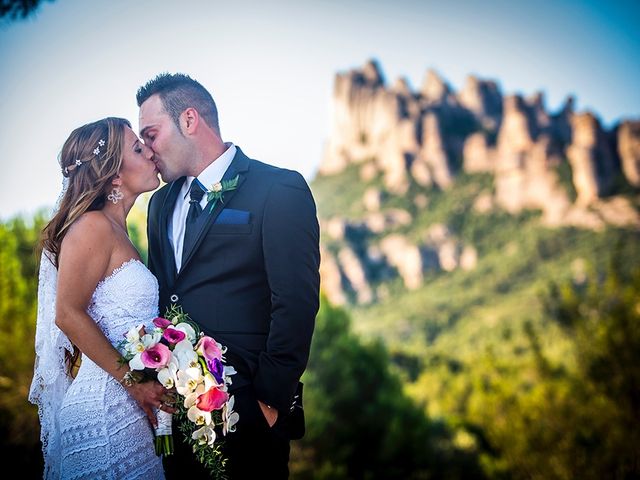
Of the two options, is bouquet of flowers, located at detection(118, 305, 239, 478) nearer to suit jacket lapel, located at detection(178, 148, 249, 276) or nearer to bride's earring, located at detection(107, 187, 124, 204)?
suit jacket lapel, located at detection(178, 148, 249, 276)

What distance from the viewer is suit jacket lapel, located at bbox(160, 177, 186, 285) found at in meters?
2.81

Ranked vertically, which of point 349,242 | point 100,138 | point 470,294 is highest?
point 100,138

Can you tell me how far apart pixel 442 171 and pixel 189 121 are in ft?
337

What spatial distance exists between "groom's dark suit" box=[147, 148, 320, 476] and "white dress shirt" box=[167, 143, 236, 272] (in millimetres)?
129

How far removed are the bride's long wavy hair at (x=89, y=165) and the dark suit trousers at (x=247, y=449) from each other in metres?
1.09

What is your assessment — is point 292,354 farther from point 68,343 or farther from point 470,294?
point 470,294

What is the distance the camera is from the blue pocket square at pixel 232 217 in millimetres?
2645

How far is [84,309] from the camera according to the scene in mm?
2580

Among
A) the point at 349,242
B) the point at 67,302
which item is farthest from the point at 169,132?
the point at 349,242

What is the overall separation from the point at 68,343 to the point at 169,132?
115cm

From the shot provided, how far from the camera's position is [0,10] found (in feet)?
11.5

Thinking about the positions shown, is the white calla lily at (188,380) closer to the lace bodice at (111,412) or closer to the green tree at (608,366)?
the lace bodice at (111,412)

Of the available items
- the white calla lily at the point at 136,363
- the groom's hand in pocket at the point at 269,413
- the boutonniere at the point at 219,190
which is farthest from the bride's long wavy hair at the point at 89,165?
the groom's hand in pocket at the point at 269,413

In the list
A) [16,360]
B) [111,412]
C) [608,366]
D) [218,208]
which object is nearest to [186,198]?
[218,208]
